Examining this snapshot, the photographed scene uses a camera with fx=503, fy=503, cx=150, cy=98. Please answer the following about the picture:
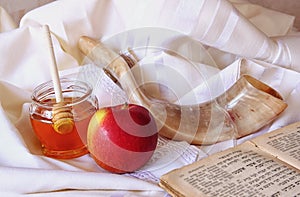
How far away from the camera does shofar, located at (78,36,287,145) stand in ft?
1.61

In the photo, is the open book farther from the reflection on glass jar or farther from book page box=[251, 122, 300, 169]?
the reflection on glass jar

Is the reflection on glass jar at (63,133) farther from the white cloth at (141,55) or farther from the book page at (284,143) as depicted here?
the book page at (284,143)

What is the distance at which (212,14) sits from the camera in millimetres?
550

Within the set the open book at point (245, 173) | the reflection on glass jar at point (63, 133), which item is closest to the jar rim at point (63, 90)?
the reflection on glass jar at point (63, 133)

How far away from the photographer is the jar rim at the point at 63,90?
469 millimetres

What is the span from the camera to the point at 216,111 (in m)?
0.52

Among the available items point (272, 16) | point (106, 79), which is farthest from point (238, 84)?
point (272, 16)

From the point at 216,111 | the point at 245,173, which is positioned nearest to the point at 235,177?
the point at 245,173

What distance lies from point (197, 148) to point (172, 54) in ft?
0.45

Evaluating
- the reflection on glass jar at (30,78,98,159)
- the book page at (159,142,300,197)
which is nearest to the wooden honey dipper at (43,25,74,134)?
the reflection on glass jar at (30,78,98,159)

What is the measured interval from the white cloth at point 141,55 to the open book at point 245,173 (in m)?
0.04

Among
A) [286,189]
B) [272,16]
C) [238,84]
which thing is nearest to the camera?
[286,189]

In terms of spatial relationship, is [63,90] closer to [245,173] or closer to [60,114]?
[60,114]

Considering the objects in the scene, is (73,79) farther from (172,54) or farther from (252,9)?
(252,9)
